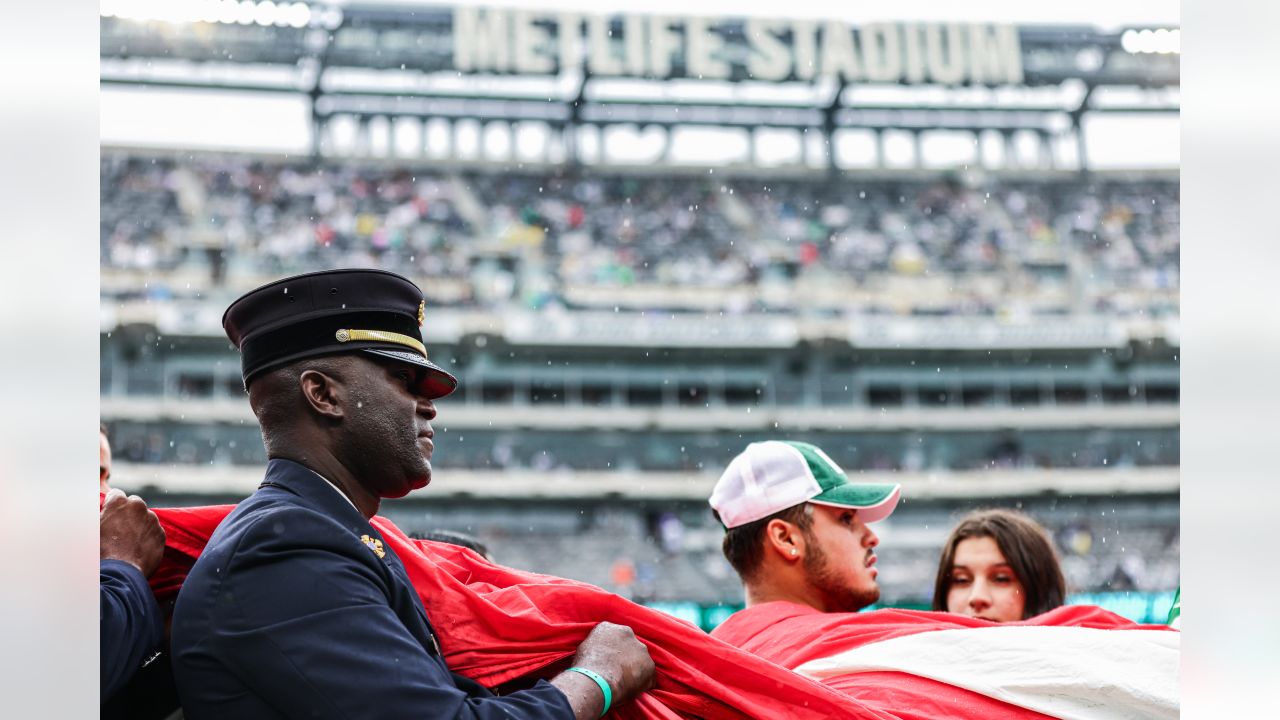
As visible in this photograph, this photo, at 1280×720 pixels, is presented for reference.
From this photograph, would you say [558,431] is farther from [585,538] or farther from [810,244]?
[810,244]

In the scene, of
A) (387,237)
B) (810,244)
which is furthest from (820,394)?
(387,237)

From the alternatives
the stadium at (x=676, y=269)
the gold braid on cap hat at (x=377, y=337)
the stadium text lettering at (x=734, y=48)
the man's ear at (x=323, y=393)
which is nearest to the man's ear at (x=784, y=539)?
the gold braid on cap hat at (x=377, y=337)

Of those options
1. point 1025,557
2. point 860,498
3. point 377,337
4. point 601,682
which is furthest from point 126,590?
point 1025,557

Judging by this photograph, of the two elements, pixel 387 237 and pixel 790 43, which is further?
pixel 790 43

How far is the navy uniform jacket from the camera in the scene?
65.3 inches

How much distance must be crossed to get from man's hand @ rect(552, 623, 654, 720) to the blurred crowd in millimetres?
30918

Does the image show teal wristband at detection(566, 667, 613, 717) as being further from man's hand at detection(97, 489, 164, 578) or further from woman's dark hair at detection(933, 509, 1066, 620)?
woman's dark hair at detection(933, 509, 1066, 620)

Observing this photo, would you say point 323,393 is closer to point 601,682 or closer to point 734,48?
point 601,682

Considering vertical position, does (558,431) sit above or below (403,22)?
below

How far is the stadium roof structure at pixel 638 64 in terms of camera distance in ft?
110

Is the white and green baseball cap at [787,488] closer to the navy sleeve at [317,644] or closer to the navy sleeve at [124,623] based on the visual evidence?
the navy sleeve at [317,644]

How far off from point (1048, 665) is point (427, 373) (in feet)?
3.82
